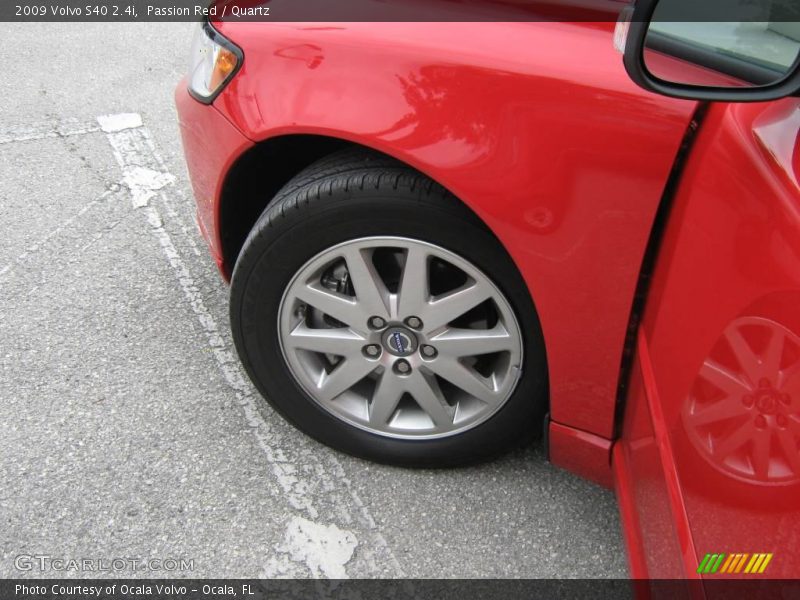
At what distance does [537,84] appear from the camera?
1.40 m

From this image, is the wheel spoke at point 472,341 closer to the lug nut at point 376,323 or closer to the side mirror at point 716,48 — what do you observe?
the lug nut at point 376,323

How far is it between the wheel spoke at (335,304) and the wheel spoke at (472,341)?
0.20 meters

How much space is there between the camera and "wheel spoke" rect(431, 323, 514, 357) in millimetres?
1771

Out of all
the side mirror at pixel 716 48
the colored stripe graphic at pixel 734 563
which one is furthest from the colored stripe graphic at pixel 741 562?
the side mirror at pixel 716 48

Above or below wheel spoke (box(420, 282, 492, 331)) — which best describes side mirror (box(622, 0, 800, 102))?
above

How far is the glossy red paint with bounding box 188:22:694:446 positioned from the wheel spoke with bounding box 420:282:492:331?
179mm

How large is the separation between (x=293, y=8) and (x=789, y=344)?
1376 millimetres

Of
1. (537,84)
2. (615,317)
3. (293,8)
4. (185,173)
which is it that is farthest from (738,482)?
(185,173)

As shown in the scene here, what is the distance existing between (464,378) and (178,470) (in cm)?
89

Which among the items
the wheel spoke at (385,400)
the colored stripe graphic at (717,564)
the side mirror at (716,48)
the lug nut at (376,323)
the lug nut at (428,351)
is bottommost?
the wheel spoke at (385,400)

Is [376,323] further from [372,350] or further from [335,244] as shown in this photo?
[335,244]

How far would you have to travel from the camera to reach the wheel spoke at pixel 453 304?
173cm

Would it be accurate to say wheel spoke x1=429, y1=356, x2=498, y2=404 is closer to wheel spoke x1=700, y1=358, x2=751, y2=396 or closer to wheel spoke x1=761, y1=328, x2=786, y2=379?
wheel spoke x1=700, y1=358, x2=751, y2=396

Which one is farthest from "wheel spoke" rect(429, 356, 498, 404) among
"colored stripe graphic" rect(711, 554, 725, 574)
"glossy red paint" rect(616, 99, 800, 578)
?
"colored stripe graphic" rect(711, 554, 725, 574)
